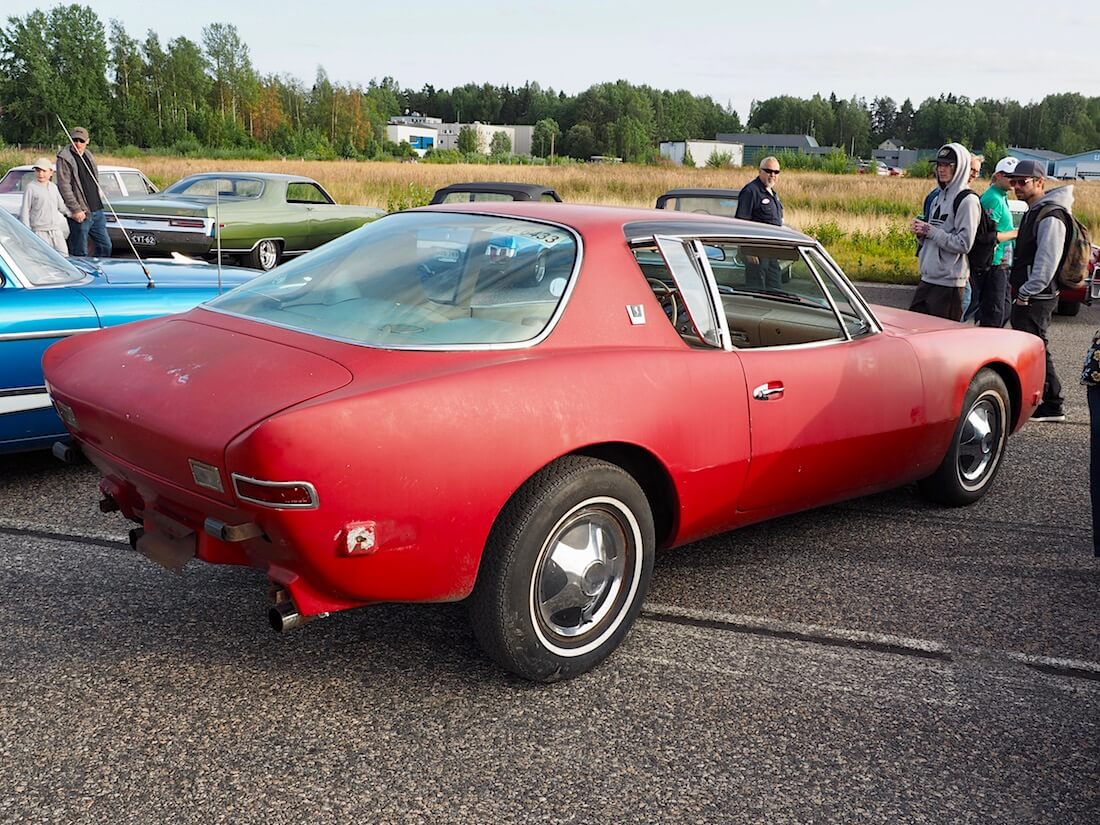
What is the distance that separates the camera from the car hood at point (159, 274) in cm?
566

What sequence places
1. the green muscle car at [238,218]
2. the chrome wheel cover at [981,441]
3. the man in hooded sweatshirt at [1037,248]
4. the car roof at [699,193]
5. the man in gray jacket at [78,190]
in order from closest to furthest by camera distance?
1. the chrome wheel cover at [981,441]
2. the man in hooded sweatshirt at [1037,248]
3. the man in gray jacket at [78,190]
4. the car roof at [699,193]
5. the green muscle car at [238,218]

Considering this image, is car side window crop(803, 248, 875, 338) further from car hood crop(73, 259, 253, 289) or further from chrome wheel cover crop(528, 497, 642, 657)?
car hood crop(73, 259, 253, 289)

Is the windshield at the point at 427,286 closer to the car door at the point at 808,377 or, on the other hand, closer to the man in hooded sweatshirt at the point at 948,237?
the car door at the point at 808,377

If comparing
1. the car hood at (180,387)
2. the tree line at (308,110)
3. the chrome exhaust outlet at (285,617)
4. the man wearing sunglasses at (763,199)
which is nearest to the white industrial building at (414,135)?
the tree line at (308,110)

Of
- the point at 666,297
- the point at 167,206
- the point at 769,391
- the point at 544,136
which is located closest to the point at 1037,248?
the point at 769,391

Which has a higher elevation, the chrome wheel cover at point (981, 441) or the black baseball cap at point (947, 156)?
the black baseball cap at point (947, 156)

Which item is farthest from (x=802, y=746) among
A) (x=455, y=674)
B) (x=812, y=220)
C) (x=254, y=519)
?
(x=812, y=220)

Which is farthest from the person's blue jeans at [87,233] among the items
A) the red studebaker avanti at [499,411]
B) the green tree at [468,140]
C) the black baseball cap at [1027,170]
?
the green tree at [468,140]

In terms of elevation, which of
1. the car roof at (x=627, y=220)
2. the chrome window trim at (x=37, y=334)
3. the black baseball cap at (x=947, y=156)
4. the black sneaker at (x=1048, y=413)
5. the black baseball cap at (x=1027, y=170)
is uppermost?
the black baseball cap at (x=947, y=156)

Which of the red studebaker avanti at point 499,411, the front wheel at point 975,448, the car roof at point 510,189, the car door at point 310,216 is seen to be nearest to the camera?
the red studebaker avanti at point 499,411

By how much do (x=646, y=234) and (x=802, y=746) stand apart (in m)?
1.76

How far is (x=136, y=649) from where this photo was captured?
3.30 metres

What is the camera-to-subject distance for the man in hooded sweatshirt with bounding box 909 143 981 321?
7016 mm

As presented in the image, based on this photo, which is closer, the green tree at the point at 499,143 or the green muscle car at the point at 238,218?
the green muscle car at the point at 238,218
